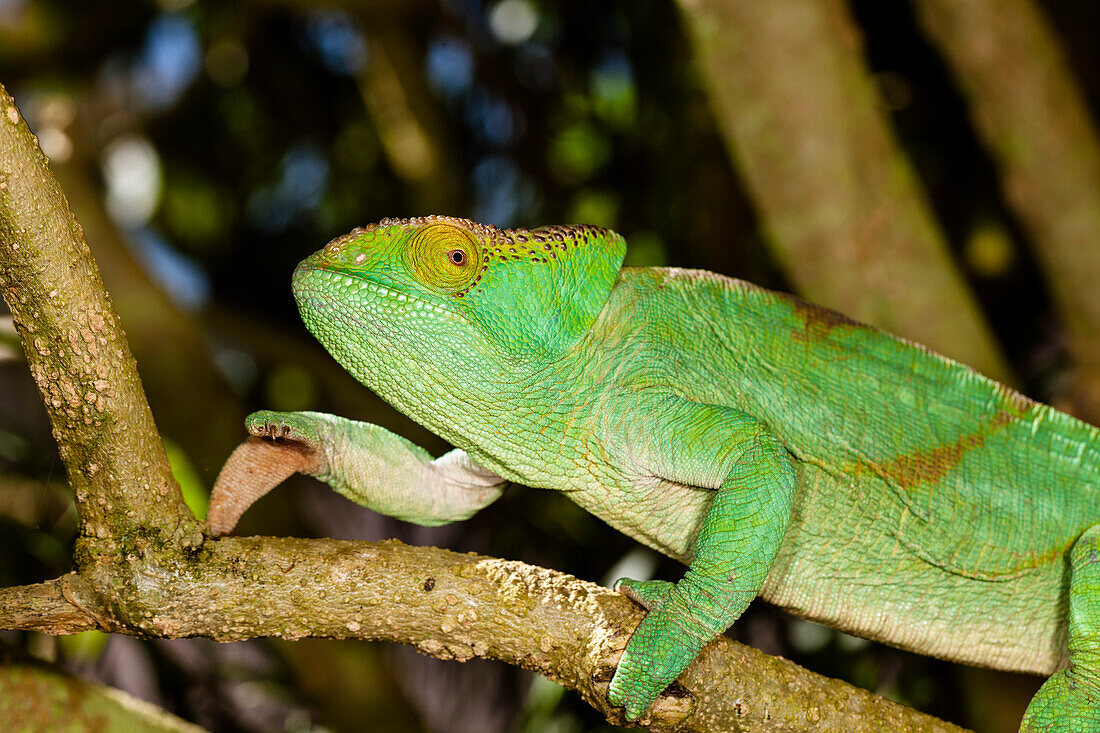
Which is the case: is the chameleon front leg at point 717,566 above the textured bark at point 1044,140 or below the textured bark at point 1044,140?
below

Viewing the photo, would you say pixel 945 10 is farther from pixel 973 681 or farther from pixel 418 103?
pixel 418 103

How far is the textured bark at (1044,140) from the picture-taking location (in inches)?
93.2

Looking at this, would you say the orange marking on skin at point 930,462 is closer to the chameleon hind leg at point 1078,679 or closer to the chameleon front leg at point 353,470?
the chameleon hind leg at point 1078,679

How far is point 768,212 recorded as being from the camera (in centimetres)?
229

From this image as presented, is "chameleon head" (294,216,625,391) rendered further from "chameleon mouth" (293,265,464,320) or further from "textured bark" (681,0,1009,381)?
"textured bark" (681,0,1009,381)

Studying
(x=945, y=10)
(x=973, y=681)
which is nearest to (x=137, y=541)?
(x=973, y=681)

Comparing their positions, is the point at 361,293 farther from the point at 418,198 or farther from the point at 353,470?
the point at 418,198

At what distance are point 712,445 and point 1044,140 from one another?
1640 mm

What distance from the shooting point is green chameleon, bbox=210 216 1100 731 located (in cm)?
125

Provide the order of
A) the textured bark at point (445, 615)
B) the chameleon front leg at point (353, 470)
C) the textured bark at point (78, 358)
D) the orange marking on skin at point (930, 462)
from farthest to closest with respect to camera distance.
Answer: the orange marking on skin at point (930, 462) → the chameleon front leg at point (353, 470) → the textured bark at point (445, 615) → the textured bark at point (78, 358)

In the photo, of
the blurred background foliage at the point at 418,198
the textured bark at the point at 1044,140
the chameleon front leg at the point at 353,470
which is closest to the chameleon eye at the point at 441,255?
the chameleon front leg at the point at 353,470

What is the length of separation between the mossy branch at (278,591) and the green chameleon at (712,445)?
0.26ft

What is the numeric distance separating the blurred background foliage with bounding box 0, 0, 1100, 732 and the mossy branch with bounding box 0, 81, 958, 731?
715 millimetres

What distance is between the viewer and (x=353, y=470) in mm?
1467
